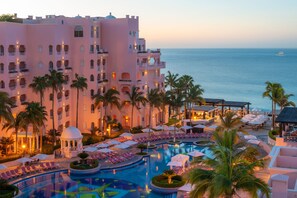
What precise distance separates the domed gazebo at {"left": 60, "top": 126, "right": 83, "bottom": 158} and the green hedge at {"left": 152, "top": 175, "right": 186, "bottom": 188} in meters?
13.6

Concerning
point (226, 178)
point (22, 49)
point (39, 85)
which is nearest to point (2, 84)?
point (39, 85)

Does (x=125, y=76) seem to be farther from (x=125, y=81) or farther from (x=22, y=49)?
(x=22, y=49)

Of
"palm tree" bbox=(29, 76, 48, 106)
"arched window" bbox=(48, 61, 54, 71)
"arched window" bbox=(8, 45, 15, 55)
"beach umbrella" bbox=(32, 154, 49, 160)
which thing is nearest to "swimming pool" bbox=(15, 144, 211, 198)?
"beach umbrella" bbox=(32, 154, 49, 160)

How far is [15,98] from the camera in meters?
52.2

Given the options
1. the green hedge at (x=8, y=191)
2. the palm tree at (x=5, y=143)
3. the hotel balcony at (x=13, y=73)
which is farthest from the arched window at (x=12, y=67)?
the green hedge at (x=8, y=191)

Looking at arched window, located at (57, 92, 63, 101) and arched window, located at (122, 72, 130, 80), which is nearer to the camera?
arched window, located at (57, 92, 63, 101)

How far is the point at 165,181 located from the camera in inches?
1544

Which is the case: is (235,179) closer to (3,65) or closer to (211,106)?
(3,65)

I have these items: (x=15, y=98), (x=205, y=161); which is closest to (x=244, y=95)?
(x=15, y=98)

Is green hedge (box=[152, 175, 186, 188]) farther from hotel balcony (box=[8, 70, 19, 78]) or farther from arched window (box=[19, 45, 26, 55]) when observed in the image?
arched window (box=[19, 45, 26, 55])

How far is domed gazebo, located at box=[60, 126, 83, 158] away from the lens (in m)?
49.6

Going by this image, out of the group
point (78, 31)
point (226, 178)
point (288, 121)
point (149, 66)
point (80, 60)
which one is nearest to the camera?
point (226, 178)

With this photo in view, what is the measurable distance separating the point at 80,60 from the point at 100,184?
2545 cm

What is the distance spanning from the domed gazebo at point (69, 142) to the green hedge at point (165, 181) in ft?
44.8
